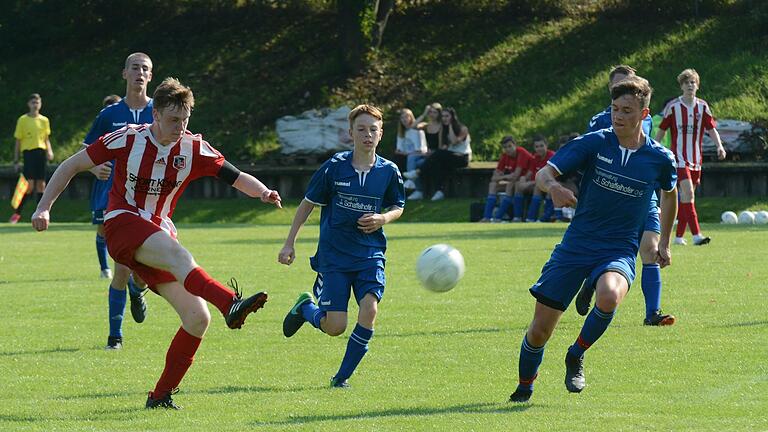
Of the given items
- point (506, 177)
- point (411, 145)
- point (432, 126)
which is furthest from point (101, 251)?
point (432, 126)

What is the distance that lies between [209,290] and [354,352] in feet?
4.25

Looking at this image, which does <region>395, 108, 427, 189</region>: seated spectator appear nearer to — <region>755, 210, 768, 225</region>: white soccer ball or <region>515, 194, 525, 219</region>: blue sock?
<region>515, 194, 525, 219</region>: blue sock

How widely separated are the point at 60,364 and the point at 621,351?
11.4ft

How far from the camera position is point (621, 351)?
28.0ft

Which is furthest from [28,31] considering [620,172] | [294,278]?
[620,172]

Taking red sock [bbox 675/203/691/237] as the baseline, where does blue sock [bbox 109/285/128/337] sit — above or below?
above

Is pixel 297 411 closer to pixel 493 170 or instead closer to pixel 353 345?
pixel 353 345

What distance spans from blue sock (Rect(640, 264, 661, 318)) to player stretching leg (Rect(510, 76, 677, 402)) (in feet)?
8.44

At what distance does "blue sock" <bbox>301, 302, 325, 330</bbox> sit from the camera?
7941 millimetres

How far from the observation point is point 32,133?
24.6m

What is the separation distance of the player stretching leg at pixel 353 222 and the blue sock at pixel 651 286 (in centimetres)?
242

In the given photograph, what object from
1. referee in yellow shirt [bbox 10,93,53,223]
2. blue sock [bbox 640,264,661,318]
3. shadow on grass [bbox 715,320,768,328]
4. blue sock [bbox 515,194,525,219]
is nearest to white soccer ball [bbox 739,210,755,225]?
blue sock [bbox 515,194,525,219]

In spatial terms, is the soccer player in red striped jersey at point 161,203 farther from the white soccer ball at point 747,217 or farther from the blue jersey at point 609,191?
the white soccer ball at point 747,217

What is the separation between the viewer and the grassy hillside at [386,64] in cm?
2873
